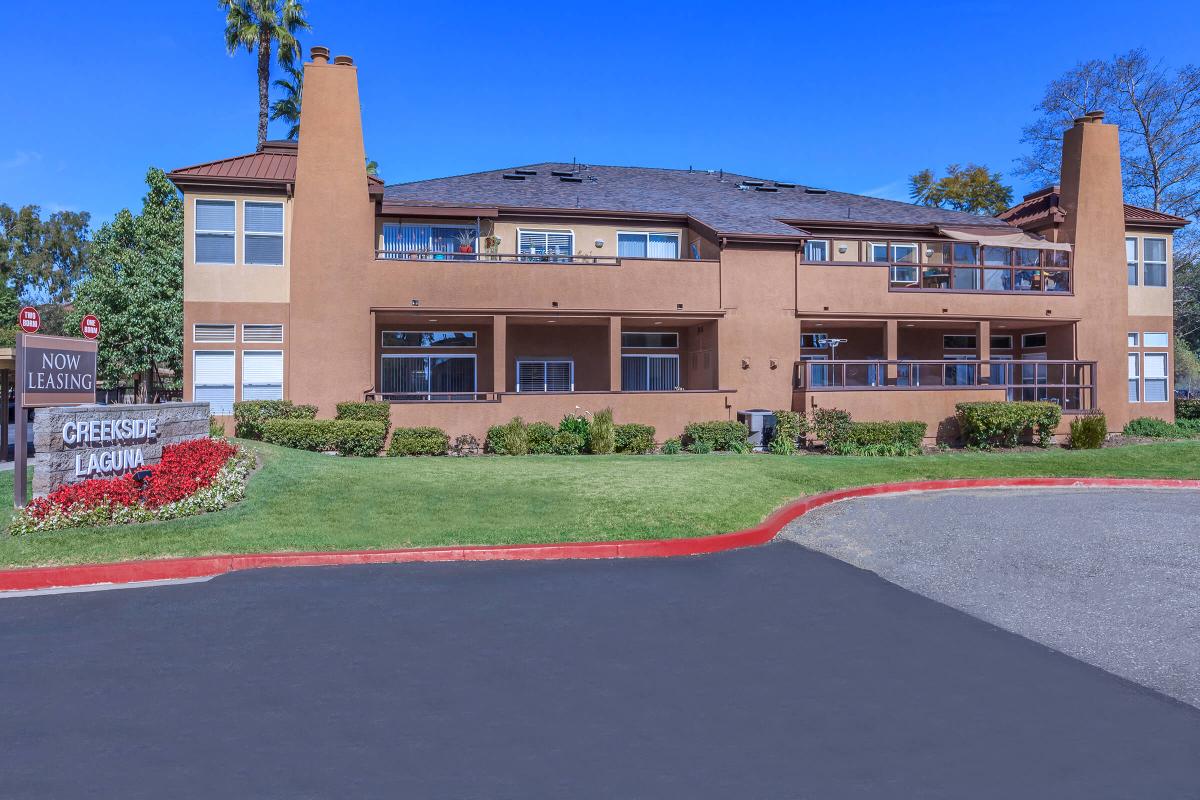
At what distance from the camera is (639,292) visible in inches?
898

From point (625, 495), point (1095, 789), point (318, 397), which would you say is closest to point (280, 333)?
point (318, 397)

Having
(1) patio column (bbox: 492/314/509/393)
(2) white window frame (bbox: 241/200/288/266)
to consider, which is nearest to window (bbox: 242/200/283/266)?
(2) white window frame (bbox: 241/200/288/266)

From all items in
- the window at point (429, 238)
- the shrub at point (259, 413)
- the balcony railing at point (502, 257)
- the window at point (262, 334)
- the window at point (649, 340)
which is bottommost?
the shrub at point (259, 413)

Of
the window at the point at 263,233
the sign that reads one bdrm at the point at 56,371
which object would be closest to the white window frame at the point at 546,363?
the window at the point at 263,233

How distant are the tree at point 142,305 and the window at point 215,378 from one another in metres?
11.4

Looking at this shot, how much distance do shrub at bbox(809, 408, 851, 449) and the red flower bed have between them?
1515cm

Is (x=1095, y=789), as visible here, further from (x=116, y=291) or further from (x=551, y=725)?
(x=116, y=291)

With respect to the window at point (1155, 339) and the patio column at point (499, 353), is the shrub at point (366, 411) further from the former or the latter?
the window at point (1155, 339)

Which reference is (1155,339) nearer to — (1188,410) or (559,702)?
(1188,410)

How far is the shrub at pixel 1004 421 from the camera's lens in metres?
22.0

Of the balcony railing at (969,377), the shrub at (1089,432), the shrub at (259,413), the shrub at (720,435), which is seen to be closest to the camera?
the shrub at (259,413)

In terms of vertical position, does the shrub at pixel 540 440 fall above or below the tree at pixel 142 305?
below

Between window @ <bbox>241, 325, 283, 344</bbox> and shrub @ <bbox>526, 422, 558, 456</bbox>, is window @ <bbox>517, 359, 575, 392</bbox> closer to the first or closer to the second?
shrub @ <bbox>526, 422, 558, 456</bbox>

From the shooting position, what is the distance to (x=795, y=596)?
7449 mm
